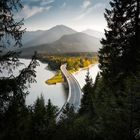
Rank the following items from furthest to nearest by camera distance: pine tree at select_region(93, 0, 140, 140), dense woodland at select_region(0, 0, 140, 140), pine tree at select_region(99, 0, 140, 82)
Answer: pine tree at select_region(99, 0, 140, 82) < pine tree at select_region(93, 0, 140, 140) < dense woodland at select_region(0, 0, 140, 140)

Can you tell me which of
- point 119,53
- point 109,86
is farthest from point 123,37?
point 109,86

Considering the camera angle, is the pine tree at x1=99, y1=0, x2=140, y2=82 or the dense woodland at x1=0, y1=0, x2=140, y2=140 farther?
the pine tree at x1=99, y1=0, x2=140, y2=82

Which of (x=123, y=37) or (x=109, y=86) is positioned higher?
(x=123, y=37)

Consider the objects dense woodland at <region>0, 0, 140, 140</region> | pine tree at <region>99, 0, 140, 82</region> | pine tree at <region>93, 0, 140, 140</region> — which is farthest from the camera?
pine tree at <region>99, 0, 140, 82</region>

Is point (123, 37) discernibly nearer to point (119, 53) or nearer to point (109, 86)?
point (119, 53)

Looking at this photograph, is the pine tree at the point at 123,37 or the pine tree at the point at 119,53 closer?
the pine tree at the point at 119,53

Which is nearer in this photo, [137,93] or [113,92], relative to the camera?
[137,93]

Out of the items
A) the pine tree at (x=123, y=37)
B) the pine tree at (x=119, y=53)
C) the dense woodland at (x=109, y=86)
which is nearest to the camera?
the dense woodland at (x=109, y=86)

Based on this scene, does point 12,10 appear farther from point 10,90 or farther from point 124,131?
point 124,131

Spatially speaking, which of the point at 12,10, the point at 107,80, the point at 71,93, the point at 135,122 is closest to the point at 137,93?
the point at 135,122

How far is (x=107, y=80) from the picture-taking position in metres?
20.5

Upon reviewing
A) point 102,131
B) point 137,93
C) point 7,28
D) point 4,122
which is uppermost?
point 7,28

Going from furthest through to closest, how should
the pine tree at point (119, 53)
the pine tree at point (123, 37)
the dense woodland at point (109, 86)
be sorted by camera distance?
the pine tree at point (123, 37), the pine tree at point (119, 53), the dense woodland at point (109, 86)

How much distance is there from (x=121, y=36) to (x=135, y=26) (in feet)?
5.27
